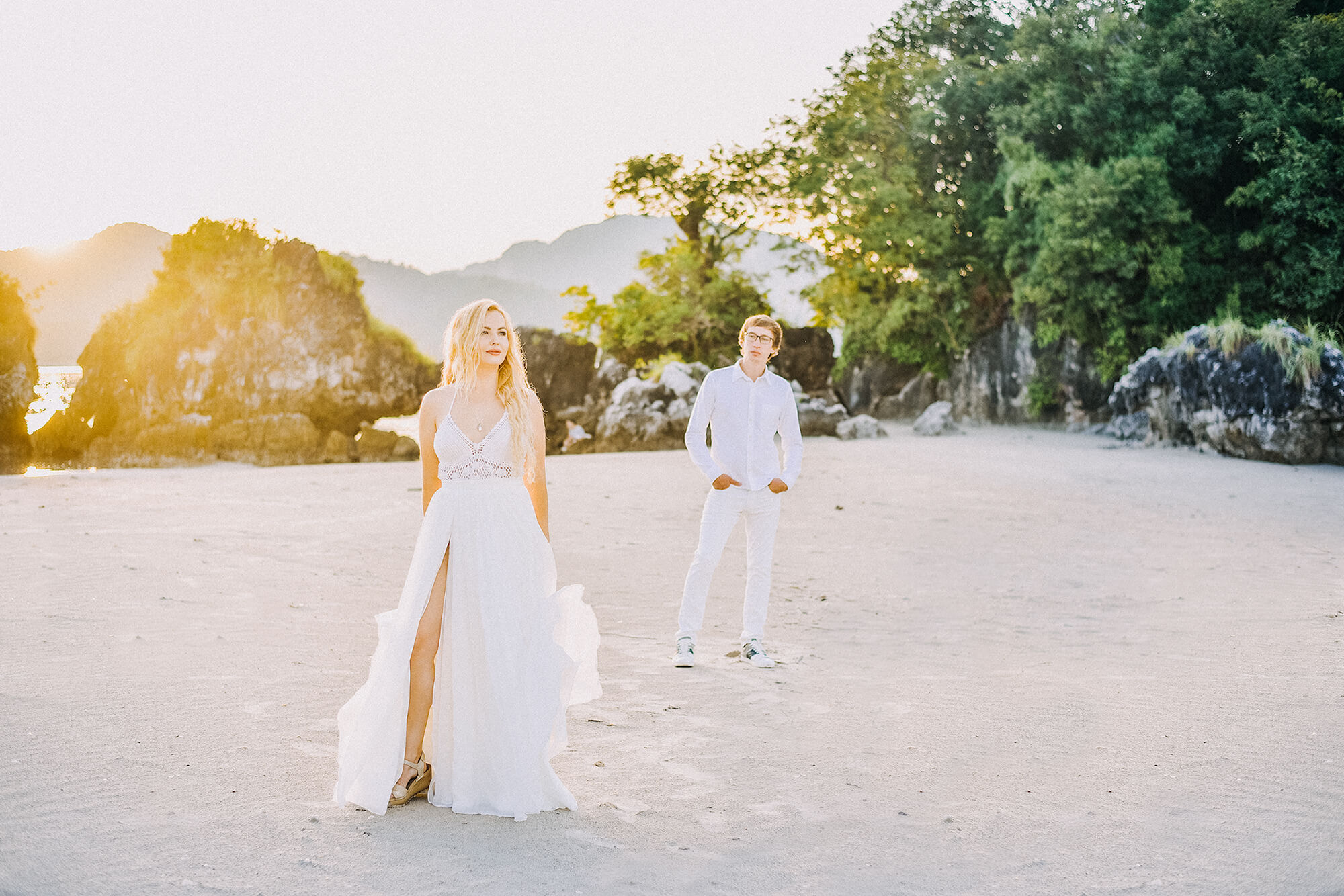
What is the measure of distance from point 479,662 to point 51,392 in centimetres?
2260

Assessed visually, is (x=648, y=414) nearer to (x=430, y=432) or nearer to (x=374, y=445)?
(x=374, y=445)

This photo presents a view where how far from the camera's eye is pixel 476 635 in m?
3.39

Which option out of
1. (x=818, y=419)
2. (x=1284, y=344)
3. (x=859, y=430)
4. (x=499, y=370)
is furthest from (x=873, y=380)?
(x=499, y=370)

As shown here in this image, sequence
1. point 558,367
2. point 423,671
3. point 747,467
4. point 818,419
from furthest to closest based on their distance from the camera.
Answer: point 558,367 < point 818,419 < point 747,467 < point 423,671

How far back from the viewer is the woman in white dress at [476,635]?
3.29 metres

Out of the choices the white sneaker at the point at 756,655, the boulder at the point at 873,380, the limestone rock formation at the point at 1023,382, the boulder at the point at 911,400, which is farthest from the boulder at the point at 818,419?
the white sneaker at the point at 756,655

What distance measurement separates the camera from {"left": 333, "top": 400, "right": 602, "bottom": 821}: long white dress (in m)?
3.28

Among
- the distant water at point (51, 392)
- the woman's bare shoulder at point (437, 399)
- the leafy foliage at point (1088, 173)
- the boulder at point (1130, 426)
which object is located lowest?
the woman's bare shoulder at point (437, 399)

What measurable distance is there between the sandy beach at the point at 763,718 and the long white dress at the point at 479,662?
0.39 ft

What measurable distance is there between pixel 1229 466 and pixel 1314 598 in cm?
814

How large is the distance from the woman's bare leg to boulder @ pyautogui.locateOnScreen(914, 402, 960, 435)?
1898 cm

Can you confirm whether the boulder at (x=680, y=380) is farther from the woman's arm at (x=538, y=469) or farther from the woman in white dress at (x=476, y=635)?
the woman in white dress at (x=476, y=635)

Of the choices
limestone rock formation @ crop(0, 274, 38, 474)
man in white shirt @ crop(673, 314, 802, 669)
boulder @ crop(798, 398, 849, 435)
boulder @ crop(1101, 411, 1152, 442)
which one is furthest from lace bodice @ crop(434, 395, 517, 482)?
limestone rock formation @ crop(0, 274, 38, 474)

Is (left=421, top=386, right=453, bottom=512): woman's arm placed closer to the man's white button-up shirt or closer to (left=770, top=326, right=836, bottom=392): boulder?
the man's white button-up shirt
